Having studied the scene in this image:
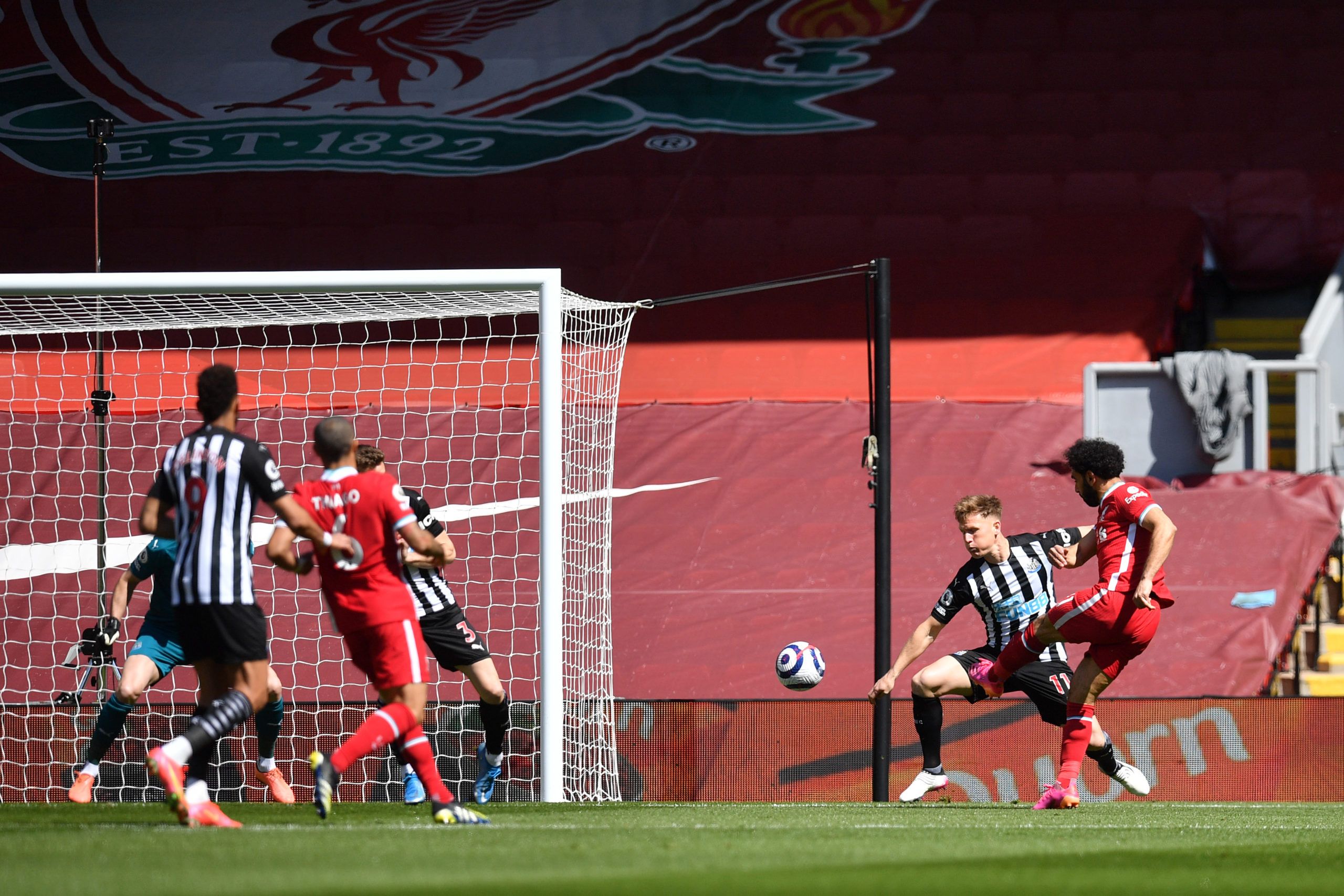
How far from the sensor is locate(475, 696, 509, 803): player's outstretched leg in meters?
7.52

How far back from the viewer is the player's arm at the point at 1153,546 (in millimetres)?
6371

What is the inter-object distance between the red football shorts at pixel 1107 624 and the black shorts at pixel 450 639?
2.89 metres

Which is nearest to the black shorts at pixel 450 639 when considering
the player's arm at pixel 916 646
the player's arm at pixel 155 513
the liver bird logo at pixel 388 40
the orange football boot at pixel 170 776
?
the player's arm at pixel 916 646

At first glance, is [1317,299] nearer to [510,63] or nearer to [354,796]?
[510,63]

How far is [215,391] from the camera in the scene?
5.14 m

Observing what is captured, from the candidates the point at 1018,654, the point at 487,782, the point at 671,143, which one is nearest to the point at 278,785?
the point at 487,782

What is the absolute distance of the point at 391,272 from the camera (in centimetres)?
735

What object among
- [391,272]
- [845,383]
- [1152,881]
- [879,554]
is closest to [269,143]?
[845,383]

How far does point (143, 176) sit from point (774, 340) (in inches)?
261

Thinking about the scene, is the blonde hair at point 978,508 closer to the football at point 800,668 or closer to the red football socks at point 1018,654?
the red football socks at point 1018,654

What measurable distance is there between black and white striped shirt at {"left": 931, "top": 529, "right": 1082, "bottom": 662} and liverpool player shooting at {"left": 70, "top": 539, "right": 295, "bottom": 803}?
3.42m

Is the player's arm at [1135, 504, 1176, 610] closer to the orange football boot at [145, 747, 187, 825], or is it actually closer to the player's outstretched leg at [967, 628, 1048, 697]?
the player's outstretched leg at [967, 628, 1048, 697]

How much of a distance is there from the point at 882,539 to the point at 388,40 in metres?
9.61

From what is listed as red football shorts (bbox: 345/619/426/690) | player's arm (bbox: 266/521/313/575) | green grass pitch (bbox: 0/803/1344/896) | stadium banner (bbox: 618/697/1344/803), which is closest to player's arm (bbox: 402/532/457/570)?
red football shorts (bbox: 345/619/426/690)
